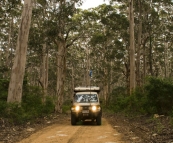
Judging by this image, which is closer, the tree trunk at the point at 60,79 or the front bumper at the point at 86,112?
the front bumper at the point at 86,112

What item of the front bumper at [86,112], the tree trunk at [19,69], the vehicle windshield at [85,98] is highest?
the tree trunk at [19,69]

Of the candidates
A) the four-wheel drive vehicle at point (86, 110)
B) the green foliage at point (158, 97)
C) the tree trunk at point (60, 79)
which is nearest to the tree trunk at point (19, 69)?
the four-wheel drive vehicle at point (86, 110)

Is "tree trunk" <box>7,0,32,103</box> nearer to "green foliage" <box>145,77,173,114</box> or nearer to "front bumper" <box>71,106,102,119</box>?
"front bumper" <box>71,106,102,119</box>

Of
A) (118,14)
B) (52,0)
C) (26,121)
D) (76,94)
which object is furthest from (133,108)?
(118,14)

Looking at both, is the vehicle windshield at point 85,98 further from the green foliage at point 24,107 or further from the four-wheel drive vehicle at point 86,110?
the green foliage at point 24,107

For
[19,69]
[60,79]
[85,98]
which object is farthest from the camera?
[60,79]

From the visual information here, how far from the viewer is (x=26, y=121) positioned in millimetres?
11953

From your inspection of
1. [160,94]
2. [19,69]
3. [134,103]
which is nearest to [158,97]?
[160,94]

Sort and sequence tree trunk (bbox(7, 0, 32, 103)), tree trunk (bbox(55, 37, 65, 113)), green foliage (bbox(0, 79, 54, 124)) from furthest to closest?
tree trunk (bbox(55, 37, 65, 113)), tree trunk (bbox(7, 0, 32, 103)), green foliage (bbox(0, 79, 54, 124))

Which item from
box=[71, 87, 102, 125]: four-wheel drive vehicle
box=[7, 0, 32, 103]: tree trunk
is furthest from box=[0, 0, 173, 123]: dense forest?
box=[71, 87, 102, 125]: four-wheel drive vehicle

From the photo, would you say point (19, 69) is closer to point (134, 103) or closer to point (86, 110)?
point (86, 110)

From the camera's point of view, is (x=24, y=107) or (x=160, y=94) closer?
(x=160, y=94)

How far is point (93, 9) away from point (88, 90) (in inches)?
693

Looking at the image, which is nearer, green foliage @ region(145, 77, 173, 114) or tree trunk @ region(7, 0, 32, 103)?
tree trunk @ region(7, 0, 32, 103)
